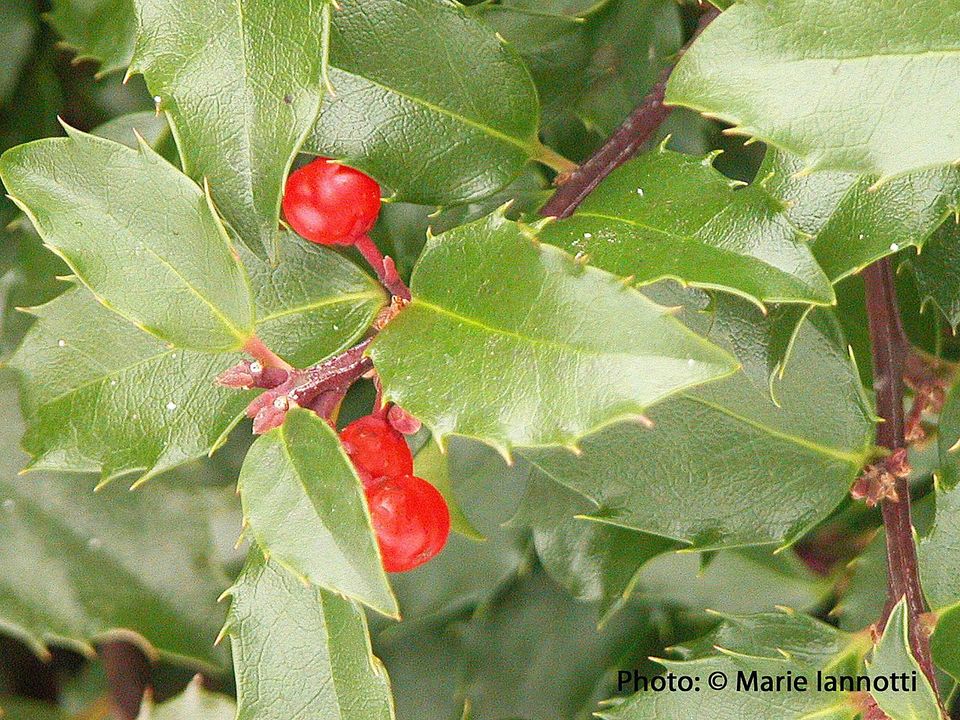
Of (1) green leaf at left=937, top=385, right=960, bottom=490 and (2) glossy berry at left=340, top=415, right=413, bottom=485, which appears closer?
(2) glossy berry at left=340, top=415, right=413, bottom=485

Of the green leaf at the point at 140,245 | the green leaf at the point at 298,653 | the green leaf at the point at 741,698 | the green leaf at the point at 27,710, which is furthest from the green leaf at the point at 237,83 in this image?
the green leaf at the point at 27,710

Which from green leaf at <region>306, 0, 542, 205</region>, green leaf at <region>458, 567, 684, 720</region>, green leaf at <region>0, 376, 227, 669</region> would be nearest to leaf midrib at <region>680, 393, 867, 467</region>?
green leaf at <region>306, 0, 542, 205</region>

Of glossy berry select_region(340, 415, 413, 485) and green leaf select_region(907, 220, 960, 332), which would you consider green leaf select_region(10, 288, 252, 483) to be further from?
green leaf select_region(907, 220, 960, 332)

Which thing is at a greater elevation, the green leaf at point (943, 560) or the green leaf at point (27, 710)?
the green leaf at point (943, 560)

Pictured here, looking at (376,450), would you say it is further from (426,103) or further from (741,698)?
(741,698)

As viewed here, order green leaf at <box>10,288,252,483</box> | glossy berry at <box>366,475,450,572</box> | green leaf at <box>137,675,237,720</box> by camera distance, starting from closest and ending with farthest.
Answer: glossy berry at <box>366,475,450,572</box> < green leaf at <box>10,288,252,483</box> < green leaf at <box>137,675,237,720</box>

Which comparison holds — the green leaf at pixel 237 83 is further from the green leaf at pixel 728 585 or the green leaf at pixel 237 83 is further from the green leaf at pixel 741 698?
the green leaf at pixel 728 585
